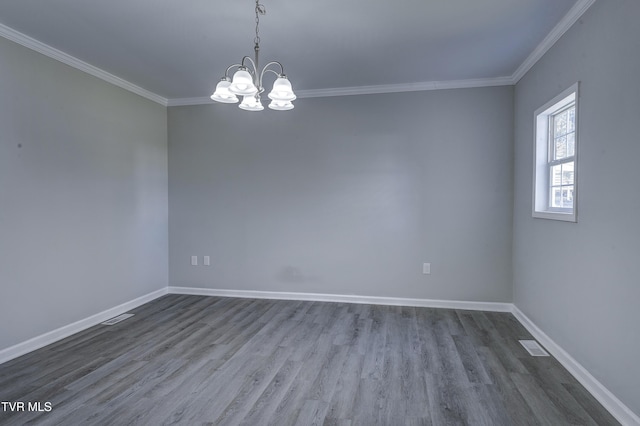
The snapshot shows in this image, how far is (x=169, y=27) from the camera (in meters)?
2.73

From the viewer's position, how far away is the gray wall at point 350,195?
13.1ft

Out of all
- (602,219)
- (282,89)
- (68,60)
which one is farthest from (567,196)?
(68,60)

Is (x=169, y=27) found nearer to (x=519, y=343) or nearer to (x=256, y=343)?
(x=256, y=343)

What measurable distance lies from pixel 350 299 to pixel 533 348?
200 centimetres

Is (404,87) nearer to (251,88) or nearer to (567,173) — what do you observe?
(567,173)

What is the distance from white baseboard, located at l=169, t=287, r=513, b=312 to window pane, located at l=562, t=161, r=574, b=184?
171 centimetres

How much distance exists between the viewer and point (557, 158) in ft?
9.97

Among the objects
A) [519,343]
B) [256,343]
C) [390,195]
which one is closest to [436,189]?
[390,195]

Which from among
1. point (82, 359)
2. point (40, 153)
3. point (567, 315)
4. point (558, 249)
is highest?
point (40, 153)

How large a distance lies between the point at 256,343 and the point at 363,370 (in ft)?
3.38

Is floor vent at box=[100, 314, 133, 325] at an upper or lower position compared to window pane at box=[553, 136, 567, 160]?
lower

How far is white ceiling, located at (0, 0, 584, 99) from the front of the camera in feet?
8.06

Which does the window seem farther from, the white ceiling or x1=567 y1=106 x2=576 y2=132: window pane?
the white ceiling

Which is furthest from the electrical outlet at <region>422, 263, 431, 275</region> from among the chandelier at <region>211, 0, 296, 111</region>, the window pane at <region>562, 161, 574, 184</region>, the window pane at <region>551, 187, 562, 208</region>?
the chandelier at <region>211, 0, 296, 111</region>
